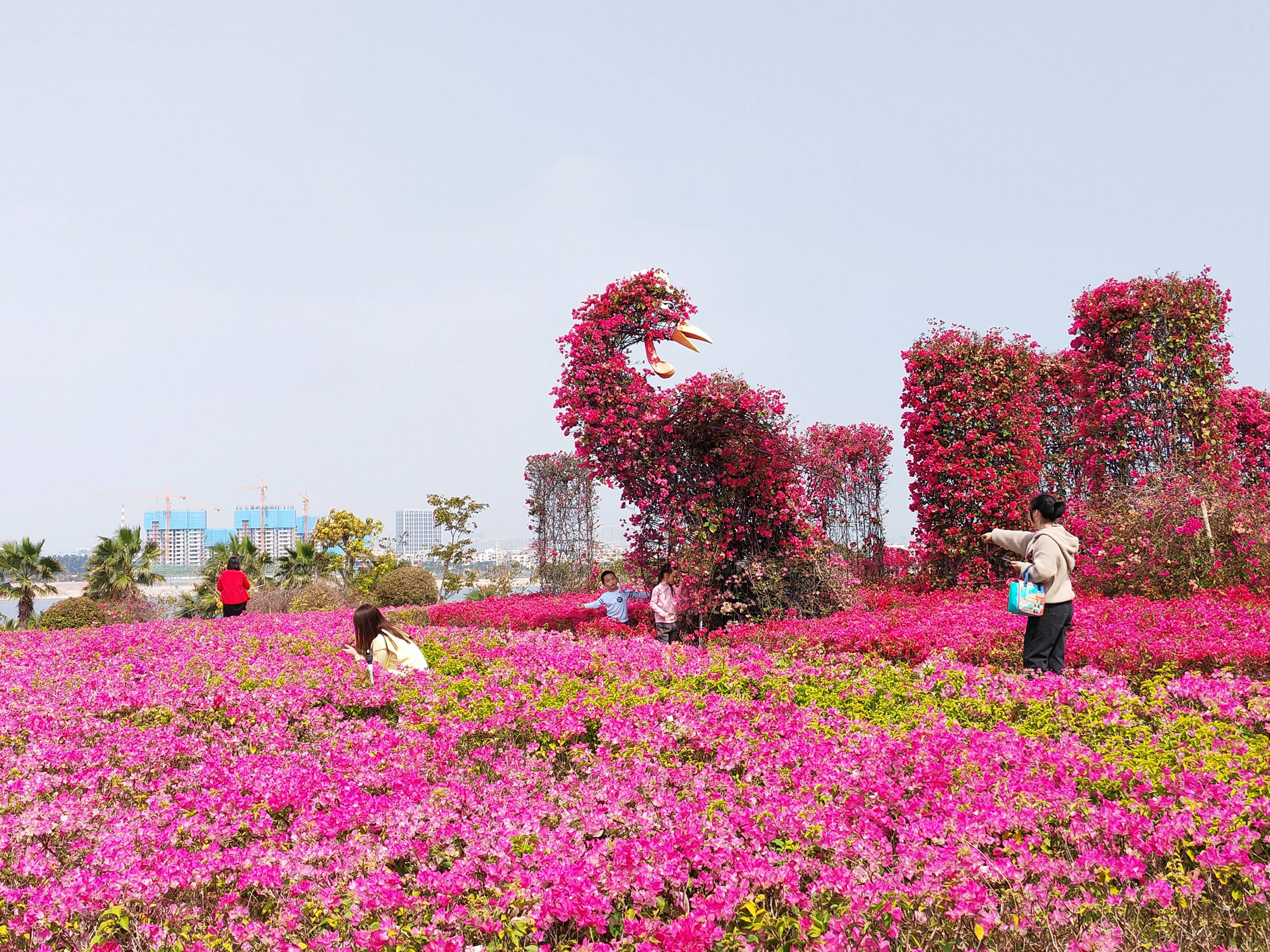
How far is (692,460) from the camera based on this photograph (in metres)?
10.7

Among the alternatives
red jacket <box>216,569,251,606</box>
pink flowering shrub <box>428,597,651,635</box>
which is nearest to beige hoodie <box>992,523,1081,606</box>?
pink flowering shrub <box>428,597,651,635</box>

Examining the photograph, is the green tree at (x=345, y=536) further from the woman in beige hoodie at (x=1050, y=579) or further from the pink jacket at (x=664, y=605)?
the woman in beige hoodie at (x=1050, y=579)

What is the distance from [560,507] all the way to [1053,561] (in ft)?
62.6

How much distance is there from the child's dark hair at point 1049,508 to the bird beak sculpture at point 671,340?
5268mm

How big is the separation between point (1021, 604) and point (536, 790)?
4.02 meters

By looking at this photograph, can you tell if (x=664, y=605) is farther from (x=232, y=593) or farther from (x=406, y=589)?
(x=406, y=589)

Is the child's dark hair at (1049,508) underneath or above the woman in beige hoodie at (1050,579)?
above

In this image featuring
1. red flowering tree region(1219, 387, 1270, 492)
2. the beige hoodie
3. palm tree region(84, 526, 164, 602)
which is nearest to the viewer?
the beige hoodie

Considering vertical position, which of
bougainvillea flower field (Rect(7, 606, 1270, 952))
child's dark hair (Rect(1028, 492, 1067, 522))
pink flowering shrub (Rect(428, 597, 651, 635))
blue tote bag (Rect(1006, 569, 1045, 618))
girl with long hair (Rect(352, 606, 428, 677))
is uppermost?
child's dark hair (Rect(1028, 492, 1067, 522))

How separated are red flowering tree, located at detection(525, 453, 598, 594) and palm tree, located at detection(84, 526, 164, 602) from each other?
1072 centimetres

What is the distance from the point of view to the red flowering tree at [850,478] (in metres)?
20.0

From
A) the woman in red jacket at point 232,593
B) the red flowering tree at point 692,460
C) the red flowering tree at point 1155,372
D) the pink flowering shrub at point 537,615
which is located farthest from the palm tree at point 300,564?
the red flowering tree at point 1155,372

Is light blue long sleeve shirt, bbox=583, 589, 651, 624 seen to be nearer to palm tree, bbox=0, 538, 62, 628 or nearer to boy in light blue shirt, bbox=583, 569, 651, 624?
boy in light blue shirt, bbox=583, 569, 651, 624

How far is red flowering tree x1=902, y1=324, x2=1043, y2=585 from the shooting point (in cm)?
1259
